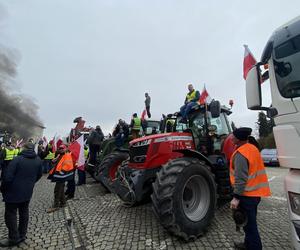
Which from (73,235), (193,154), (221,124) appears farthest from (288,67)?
(73,235)

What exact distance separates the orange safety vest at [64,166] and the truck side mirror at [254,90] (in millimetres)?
5316

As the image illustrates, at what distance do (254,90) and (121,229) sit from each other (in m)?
3.27

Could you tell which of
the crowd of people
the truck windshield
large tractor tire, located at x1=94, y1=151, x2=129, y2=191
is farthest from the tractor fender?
large tractor tire, located at x1=94, y1=151, x2=129, y2=191

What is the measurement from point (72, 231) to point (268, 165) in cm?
2059

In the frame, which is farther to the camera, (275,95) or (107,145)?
(107,145)

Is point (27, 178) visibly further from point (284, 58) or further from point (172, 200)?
point (284, 58)

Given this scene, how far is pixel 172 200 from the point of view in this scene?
4039 millimetres

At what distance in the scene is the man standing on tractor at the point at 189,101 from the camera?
19.7 feet

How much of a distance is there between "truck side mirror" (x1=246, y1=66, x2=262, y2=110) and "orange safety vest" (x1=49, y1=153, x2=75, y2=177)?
5.32 metres

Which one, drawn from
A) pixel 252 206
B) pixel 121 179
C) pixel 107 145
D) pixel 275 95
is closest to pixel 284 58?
pixel 275 95

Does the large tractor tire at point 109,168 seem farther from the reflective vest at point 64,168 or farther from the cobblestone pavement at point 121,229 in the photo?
the reflective vest at point 64,168

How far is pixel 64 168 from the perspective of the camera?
7.13 meters

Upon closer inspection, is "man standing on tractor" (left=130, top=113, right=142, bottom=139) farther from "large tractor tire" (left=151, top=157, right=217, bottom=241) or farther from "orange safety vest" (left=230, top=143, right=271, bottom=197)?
"orange safety vest" (left=230, top=143, right=271, bottom=197)

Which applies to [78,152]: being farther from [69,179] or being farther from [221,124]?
[221,124]
